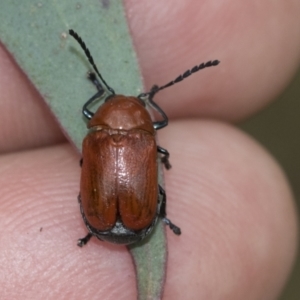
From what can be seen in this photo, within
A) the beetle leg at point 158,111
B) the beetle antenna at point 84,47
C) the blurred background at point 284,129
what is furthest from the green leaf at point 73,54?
the blurred background at point 284,129

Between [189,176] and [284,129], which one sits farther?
[284,129]

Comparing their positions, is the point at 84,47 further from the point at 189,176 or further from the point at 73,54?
the point at 189,176

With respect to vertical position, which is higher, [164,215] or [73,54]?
[73,54]

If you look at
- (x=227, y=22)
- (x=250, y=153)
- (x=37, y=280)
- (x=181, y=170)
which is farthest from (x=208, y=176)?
(x=37, y=280)

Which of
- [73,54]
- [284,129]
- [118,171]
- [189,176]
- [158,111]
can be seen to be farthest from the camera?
[284,129]

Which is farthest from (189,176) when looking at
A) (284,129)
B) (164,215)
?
(284,129)

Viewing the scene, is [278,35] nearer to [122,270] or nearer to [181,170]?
[181,170]

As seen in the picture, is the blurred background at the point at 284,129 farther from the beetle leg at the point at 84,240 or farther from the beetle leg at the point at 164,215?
the beetle leg at the point at 84,240

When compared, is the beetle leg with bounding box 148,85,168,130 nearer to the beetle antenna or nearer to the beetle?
the beetle

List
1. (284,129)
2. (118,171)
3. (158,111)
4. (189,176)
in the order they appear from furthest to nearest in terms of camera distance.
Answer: (284,129)
(189,176)
(158,111)
(118,171)
